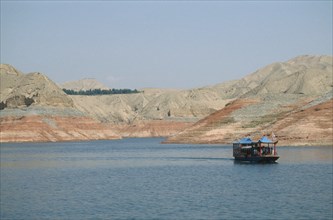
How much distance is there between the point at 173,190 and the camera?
208ft

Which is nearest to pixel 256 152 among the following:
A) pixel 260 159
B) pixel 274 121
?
pixel 260 159

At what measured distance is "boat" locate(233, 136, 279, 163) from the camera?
315 feet

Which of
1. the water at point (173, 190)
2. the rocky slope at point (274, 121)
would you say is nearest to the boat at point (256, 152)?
the water at point (173, 190)

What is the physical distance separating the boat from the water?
1.96 meters

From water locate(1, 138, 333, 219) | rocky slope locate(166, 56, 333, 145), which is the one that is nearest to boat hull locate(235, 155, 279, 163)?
water locate(1, 138, 333, 219)

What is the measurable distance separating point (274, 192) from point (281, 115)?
102606 millimetres

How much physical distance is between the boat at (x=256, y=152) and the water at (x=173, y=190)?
1956mm

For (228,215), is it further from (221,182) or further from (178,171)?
(178,171)

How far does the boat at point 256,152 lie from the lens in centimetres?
9592

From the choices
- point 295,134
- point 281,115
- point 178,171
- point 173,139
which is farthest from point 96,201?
point 173,139

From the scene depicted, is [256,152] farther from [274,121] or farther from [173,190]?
[274,121]

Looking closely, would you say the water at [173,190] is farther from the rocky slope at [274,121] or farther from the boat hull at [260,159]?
the rocky slope at [274,121]

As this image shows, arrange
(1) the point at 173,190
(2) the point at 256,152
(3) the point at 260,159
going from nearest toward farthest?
(1) the point at 173,190 < (3) the point at 260,159 < (2) the point at 256,152

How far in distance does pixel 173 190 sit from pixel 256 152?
39.0 meters
